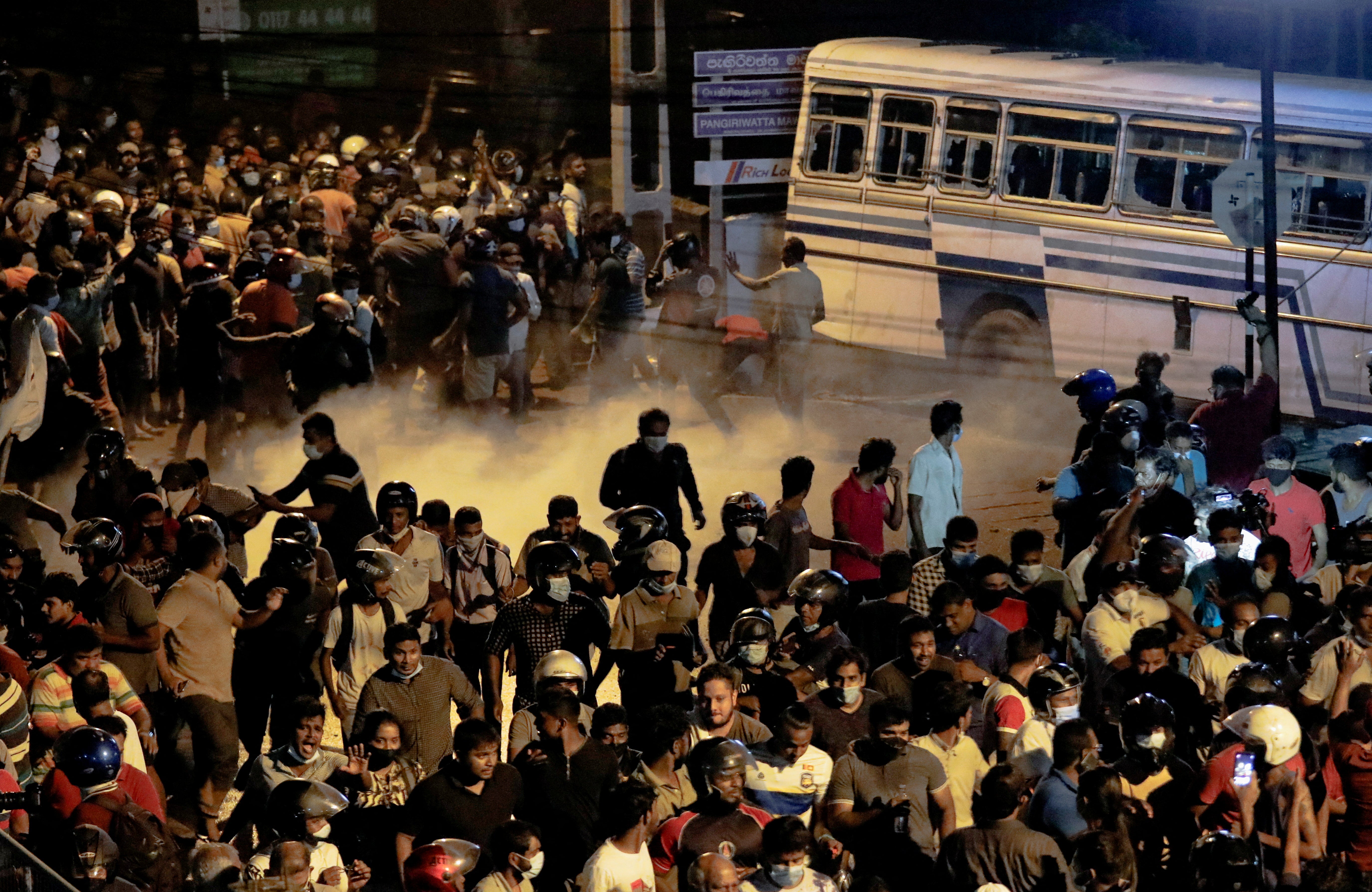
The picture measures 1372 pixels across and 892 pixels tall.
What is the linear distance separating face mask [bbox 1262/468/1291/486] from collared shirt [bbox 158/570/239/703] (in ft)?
16.9

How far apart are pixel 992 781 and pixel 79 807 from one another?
10.2 ft

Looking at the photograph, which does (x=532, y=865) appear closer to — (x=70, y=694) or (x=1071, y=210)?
(x=70, y=694)

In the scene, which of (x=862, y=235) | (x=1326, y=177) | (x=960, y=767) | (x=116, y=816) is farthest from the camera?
(x=862, y=235)

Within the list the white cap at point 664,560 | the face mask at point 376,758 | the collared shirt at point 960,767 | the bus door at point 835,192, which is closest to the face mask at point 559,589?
the white cap at point 664,560

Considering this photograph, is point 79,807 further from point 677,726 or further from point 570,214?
point 570,214

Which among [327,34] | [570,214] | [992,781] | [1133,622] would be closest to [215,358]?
[570,214]

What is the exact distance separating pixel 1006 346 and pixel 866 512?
5.90 metres

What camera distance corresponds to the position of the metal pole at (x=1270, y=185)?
12.1 metres

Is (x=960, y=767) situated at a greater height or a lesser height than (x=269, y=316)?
lesser

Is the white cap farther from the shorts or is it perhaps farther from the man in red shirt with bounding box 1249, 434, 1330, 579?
the shorts

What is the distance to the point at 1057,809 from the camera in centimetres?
641

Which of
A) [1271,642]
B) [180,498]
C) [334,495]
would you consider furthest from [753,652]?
[180,498]

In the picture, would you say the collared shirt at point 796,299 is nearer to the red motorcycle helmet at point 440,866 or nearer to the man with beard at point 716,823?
the man with beard at point 716,823

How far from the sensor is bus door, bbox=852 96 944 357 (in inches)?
596
